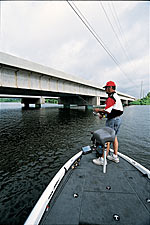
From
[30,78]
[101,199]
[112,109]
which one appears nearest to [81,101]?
[30,78]

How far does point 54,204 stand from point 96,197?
949 mm

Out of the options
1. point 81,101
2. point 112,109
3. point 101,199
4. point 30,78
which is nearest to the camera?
point 101,199

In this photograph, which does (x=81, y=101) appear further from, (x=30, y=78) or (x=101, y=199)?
(x=101, y=199)

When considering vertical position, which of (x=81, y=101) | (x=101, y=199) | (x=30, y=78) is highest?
(x=30, y=78)

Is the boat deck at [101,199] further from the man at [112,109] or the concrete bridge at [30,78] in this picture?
the concrete bridge at [30,78]

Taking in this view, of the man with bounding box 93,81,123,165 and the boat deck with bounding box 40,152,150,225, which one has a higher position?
the man with bounding box 93,81,123,165

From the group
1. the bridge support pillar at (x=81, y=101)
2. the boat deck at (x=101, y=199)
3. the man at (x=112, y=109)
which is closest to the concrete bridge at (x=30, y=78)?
the man at (x=112, y=109)

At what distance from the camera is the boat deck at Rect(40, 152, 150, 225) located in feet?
6.72

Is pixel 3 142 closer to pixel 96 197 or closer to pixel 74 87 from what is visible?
pixel 96 197

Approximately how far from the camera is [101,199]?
2.49m

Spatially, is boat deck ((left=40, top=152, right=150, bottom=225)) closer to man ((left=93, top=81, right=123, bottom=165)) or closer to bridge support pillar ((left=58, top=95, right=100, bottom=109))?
man ((left=93, top=81, right=123, bottom=165))

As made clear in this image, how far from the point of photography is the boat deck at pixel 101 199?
2.05 m

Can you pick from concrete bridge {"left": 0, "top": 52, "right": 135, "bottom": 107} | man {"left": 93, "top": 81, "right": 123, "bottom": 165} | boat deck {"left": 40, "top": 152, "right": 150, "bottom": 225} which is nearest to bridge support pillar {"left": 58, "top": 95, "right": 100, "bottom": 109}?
concrete bridge {"left": 0, "top": 52, "right": 135, "bottom": 107}

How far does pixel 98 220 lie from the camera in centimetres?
203
